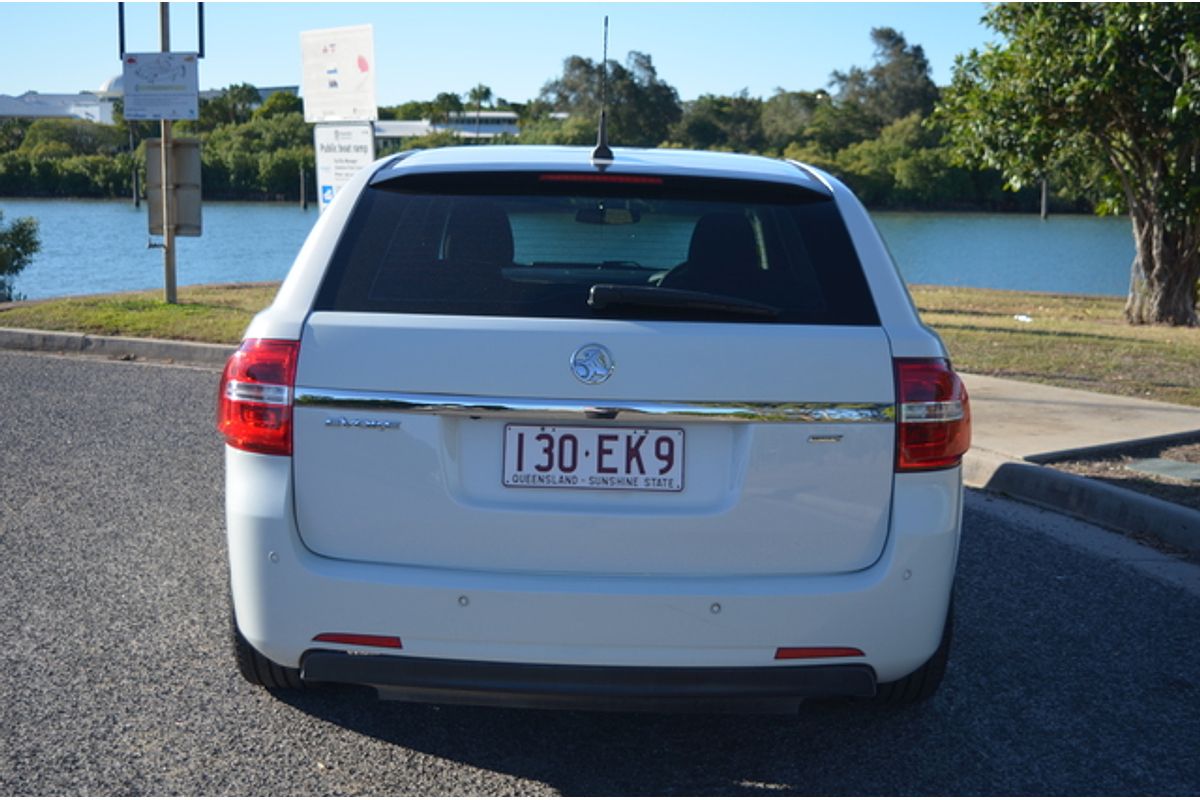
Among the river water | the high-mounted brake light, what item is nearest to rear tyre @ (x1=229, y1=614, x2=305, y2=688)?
the high-mounted brake light

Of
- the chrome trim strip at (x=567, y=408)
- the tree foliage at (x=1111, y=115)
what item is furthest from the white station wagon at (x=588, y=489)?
the tree foliage at (x=1111, y=115)

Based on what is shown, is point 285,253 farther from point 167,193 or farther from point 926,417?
point 926,417

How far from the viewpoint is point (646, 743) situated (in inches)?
151

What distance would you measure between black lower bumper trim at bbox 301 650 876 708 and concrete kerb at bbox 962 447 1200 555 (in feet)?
9.43

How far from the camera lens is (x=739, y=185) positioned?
364cm

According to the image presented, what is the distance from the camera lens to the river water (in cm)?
2817

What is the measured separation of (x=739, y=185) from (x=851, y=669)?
50.5 inches

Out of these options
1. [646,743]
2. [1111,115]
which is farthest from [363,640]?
[1111,115]

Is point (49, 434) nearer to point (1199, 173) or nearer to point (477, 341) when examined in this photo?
point (477, 341)

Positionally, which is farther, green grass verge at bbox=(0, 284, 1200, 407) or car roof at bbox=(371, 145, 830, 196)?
green grass verge at bbox=(0, 284, 1200, 407)

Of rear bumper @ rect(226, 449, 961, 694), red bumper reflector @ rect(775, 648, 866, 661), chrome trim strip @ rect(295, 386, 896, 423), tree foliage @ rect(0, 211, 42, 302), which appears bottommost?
tree foliage @ rect(0, 211, 42, 302)

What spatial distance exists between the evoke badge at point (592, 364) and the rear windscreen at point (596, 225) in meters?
0.11

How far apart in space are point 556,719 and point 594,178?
1.56 m

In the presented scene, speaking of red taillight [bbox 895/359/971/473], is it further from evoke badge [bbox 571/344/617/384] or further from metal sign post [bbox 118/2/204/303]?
metal sign post [bbox 118/2/204/303]
